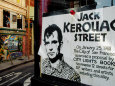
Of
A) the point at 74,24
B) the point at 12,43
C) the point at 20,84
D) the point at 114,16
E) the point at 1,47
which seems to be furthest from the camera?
the point at 12,43

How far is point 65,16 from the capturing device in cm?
194

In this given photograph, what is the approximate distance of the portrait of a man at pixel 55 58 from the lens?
6.31 ft

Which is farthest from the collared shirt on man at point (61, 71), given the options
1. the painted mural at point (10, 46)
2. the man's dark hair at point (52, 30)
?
the painted mural at point (10, 46)

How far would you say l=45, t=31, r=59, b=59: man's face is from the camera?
6.67 ft

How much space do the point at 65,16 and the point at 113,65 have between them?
3.09ft

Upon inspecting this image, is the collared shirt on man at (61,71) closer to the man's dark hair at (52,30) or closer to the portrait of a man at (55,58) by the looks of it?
the portrait of a man at (55,58)

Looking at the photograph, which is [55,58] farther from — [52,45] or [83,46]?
[83,46]

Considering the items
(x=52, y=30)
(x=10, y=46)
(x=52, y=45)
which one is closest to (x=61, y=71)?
(x=52, y=45)

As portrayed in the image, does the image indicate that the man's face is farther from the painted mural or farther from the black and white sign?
the painted mural

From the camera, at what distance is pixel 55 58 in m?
2.05

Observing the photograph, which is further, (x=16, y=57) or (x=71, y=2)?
(x=16, y=57)

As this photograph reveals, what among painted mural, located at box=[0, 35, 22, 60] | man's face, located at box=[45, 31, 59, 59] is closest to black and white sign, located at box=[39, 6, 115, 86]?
man's face, located at box=[45, 31, 59, 59]

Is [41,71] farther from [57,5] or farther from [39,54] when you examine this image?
[57,5]

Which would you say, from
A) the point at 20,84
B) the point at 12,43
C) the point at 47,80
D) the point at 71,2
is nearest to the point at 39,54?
the point at 47,80
